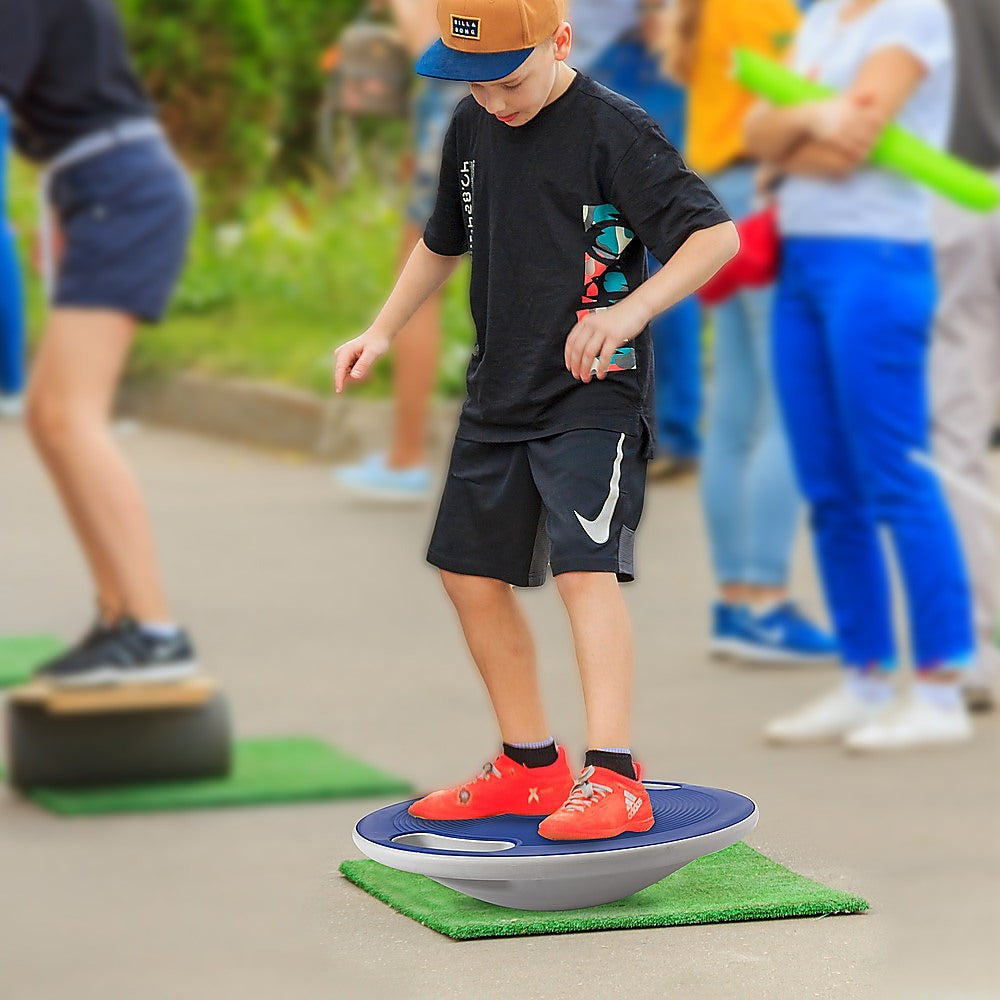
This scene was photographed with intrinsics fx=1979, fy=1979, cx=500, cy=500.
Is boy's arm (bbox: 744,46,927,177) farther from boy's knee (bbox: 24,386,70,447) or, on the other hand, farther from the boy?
the boy

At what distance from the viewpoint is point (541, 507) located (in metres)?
1.46

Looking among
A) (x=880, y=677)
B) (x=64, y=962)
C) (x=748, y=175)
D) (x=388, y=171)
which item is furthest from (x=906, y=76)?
(x=388, y=171)

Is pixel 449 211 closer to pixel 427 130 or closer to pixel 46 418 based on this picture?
pixel 46 418

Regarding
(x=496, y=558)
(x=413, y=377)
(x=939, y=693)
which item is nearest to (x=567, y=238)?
(x=496, y=558)

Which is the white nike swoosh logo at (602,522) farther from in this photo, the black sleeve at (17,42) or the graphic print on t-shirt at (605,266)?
the black sleeve at (17,42)

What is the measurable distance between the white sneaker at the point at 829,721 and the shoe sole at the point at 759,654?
84 cm

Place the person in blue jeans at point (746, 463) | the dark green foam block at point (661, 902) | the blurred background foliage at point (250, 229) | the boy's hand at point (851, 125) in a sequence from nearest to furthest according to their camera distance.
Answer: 1. the dark green foam block at point (661, 902)
2. the boy's hand at point (851, 125)
3. the person in blue jeans at point (746, 463)
4. the blurred background foliage at point (250, 229)

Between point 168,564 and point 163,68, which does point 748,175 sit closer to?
point 168,564

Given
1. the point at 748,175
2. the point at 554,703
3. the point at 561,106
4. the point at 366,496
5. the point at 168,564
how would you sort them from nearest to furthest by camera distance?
1. the point at 561,106
2. the point at 554,703
3. the point at 748,175
4. the point at 168,564
5. the point at 366,496

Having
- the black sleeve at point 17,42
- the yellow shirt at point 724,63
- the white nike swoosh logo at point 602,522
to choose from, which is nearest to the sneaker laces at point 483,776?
the white nike swoosh logo at point 602,522

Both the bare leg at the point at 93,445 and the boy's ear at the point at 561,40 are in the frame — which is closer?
the boy's ear at the point at 561,40

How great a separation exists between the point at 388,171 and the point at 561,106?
15322 millimetres

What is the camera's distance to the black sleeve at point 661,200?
55.6 inches

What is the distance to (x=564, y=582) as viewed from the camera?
144 cm
